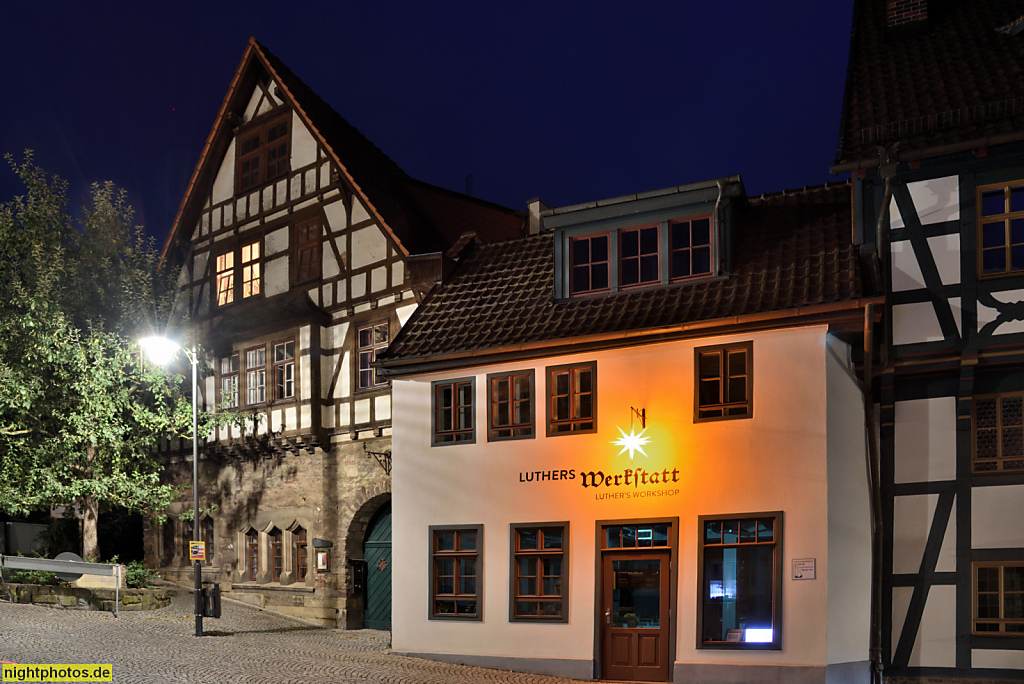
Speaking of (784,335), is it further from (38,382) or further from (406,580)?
(38,382)

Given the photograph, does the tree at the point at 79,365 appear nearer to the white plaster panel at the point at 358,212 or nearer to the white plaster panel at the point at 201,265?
the white plaster panel at the point at 201,265

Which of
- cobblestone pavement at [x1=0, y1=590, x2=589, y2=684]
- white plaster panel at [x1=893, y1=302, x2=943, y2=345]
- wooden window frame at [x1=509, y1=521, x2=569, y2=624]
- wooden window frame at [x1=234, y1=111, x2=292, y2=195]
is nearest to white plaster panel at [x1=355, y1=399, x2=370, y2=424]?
cobblestone pavement at [x1=0, y1=590, x2=589, y2=684]

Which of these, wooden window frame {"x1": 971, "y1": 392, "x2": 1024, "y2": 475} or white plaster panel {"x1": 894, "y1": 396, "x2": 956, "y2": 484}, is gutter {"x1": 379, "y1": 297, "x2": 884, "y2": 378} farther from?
wooden window frame {"x1": 971, "y1": 392, "x2": 1024, "y2": 475}

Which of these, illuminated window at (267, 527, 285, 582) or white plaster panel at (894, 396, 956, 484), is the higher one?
white plaster panel at (894, 396, 956, 484)

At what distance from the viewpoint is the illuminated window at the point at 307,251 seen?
84.1 ft

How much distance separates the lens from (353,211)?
2483 cm

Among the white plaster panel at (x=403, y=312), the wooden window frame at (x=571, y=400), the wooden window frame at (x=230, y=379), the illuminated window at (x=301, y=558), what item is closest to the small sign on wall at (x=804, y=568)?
the wooden window frame at (x=571, y=400)

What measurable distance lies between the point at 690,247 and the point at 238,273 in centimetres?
1384

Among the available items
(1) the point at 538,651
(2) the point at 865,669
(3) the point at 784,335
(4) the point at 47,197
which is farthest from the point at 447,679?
(4) the point at 47,197

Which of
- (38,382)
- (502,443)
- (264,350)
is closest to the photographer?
(502,443)

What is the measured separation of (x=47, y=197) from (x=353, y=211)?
8.45 m

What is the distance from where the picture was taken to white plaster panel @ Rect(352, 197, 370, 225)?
80.6ft

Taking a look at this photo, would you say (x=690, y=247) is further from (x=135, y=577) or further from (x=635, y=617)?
(x=135, y=577)

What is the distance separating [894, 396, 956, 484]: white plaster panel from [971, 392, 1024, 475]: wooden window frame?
275 mm
